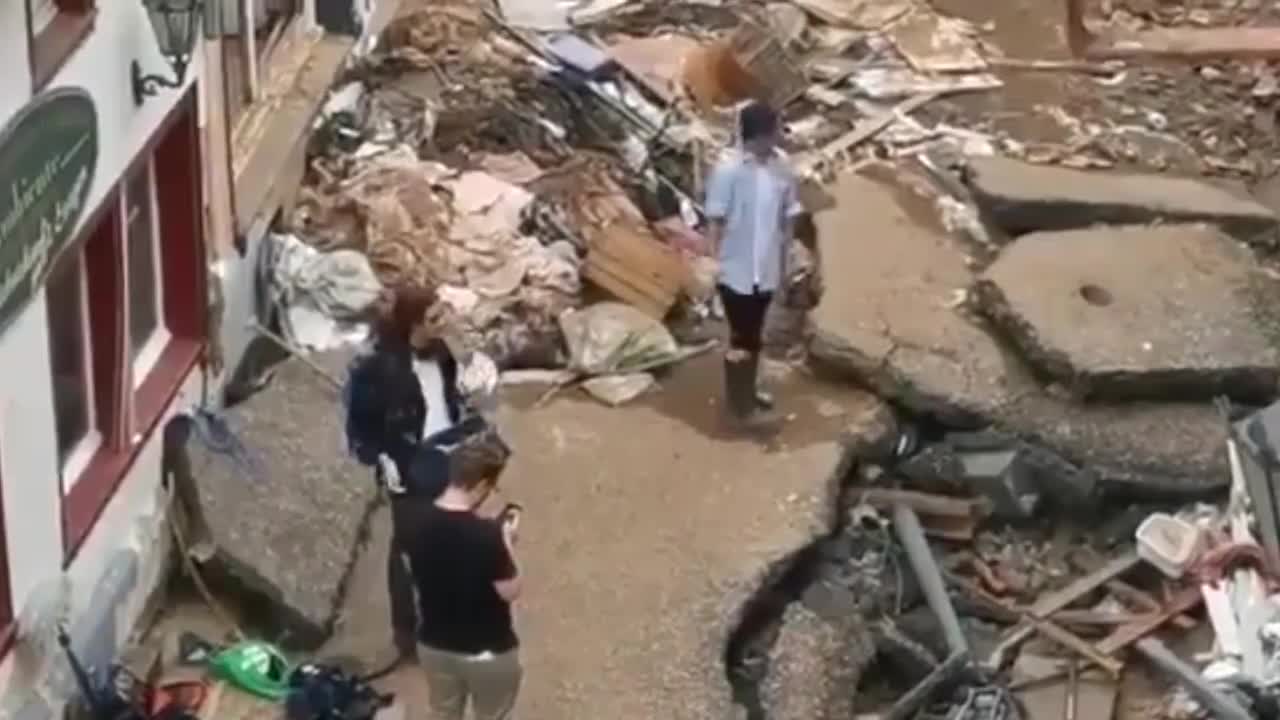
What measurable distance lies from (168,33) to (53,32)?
3.75 feet

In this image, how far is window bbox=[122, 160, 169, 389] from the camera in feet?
40.7

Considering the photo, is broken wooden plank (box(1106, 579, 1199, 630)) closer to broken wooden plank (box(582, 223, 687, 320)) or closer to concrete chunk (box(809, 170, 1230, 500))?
concrete chunk (box(809, 170, 1230, 500))

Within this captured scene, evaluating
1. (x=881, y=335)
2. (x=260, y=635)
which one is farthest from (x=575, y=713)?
(x=881, y=335)

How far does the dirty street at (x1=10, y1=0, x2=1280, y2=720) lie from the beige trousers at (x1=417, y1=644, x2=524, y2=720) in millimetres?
25

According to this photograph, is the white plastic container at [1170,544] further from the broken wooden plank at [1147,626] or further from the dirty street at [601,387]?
the broken wooden plank at [1147,626]

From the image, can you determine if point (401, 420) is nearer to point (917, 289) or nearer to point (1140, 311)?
point (917, 289)

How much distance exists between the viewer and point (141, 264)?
12.6 metres

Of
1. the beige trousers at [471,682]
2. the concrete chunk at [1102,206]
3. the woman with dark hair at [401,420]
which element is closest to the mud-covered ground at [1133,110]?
the concrete chunk at [1102,206]

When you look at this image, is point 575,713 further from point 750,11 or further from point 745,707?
point 750,11

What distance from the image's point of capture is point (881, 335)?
584 inches

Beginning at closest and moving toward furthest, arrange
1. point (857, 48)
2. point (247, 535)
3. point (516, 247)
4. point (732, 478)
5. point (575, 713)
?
point (575, 713), point (247, 535), point (732, 478), point (516, 247), point (857, 48)

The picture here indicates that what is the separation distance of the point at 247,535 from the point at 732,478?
2.69 metres

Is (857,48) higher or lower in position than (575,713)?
lower

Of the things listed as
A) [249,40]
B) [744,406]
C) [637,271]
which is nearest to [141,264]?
[249,40]
